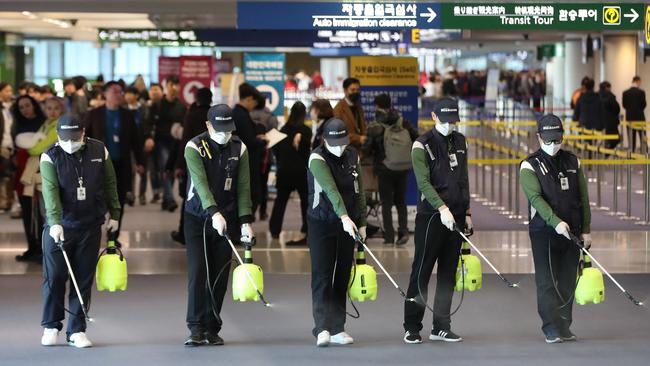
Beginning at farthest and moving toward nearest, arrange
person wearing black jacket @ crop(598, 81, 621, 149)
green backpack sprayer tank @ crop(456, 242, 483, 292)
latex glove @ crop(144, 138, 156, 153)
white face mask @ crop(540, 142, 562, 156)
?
person wearing black jacket @ crop(598, 81, 621, 149) < latex glove @ crop(144, 138, 156, 153) < green backpack sprayer tank @ crop(456, 242, 483, 292) < white face mask @ crop(540, 142, 562, 156)

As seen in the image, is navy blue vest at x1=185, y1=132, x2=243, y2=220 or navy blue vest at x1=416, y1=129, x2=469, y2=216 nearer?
navy blue vest at x1=185, y1=132, x2=243, y2=220

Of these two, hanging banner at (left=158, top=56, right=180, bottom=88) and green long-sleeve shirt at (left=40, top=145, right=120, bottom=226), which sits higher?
hanging banner at (left=158, top=56, right=180, bottom=88)

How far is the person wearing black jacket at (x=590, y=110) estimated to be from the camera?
94.9ft

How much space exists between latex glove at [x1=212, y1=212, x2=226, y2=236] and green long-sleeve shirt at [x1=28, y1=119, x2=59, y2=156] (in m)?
4.79

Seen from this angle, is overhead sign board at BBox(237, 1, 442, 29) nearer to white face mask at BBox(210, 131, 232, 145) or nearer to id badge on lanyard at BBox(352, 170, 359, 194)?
id badge on lanyard at BBox(352, 170, 359, 194)

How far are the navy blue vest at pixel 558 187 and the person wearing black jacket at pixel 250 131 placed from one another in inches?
221

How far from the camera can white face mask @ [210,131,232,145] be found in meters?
10.4

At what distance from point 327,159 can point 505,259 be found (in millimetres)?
5558

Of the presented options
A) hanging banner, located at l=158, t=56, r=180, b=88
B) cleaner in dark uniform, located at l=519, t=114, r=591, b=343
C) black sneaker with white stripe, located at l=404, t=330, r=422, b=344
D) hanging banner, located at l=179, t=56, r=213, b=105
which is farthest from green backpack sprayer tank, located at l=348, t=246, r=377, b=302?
hanging banner, located at l=158, t=56, r=180, b=88

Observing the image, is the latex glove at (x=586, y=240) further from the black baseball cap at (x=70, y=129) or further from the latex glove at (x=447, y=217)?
the black baseball cap at (x=70, y=129)

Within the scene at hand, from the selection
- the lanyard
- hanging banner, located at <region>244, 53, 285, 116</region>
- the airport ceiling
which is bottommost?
the lanyard

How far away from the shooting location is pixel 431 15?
50.1 ft

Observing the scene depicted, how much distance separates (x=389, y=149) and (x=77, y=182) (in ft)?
20.0

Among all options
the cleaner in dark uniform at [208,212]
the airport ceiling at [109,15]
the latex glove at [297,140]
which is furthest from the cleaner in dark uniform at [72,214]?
the latex glove at [297,140]
